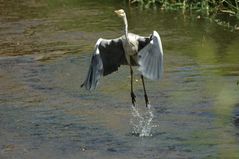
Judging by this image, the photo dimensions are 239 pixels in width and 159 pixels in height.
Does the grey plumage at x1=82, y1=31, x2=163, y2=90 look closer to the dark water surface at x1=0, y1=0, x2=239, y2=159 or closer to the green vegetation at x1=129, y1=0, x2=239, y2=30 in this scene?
the dark water surface at x1=0, y1=0, x2=239, y2=159

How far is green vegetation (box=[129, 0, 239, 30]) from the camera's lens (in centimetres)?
1205

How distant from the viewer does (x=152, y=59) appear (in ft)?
23.9

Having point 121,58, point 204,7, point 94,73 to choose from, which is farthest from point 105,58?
point 204,7

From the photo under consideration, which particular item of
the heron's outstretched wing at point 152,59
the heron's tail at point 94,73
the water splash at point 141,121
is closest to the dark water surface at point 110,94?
the water splash at point 141,121

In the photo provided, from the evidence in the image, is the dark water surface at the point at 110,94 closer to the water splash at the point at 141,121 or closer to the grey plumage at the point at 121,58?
the water splash at the point at 141,121

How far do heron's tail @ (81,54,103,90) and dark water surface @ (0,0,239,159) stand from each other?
0.45 meters

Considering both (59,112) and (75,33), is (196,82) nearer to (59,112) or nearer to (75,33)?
(59,112)

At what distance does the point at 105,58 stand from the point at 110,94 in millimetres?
838

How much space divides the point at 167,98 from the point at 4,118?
1.83 meters

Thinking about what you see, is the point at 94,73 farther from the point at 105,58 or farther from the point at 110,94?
the point at 110,94

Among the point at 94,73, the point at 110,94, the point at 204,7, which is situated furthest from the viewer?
the point at 204,7

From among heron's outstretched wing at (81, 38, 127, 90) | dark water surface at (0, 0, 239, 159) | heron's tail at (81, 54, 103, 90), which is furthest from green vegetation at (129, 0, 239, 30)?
heron's tail at (81, 54, 103, 90)

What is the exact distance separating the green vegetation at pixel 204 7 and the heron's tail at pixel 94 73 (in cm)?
426

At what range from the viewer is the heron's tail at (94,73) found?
745cm
